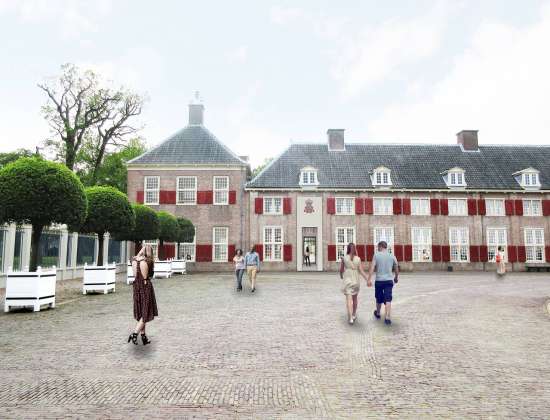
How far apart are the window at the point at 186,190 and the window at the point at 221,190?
4.80 ft

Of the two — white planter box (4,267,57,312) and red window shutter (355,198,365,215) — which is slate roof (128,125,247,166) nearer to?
red window shutter (355,198,365,215)

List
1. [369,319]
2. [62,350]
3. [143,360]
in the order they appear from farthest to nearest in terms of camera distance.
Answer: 1. [369,319]
2. [62,350]
3. [143,360]

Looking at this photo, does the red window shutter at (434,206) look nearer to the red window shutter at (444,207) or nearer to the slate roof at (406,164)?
the red window shutter at (444,207)

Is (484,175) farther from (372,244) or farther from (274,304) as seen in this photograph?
(274,304)

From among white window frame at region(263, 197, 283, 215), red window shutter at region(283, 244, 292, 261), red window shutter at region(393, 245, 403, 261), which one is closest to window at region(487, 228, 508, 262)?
red window shutter at region(393, 245, 403, 261)

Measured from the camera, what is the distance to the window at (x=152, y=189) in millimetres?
31984

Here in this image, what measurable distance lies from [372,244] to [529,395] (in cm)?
2671

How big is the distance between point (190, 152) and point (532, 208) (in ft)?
81.1

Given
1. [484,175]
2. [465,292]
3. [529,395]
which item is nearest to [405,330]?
[529,395]

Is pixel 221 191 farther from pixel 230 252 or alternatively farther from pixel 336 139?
pixel 336 139

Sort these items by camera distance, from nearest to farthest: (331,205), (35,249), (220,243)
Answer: (35,249) → (331,205) → (220,243)

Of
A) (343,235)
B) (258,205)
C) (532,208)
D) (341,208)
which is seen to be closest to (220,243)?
(258,205)

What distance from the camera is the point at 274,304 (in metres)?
12.1

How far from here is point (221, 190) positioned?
31891mm
